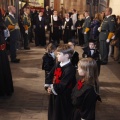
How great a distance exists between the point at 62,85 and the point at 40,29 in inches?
345

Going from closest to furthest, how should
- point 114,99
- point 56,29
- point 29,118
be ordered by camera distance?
point 29,118 < point 114,99 < point 56,29

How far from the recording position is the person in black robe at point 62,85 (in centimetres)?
322

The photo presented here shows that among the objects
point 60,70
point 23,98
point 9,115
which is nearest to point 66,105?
point 60,70

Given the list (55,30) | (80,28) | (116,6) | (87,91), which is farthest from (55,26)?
(87,91)

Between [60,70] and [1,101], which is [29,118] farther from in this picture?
[60,70]

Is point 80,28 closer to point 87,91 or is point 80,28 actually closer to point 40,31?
point 40,31

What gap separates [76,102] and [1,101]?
7.64 ft

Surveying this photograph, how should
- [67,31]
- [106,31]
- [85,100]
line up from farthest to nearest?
1. [67,31]
2. [106,31]
3. [85,100]

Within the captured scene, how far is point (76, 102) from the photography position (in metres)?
2.92

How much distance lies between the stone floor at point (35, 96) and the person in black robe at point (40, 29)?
157 inches

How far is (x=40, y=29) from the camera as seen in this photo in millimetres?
11758

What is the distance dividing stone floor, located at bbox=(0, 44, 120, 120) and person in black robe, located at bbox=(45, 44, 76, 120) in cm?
91

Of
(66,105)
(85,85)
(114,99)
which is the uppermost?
(85,85)

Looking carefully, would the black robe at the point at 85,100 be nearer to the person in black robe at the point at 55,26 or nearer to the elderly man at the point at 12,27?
the elderly man at the point at 12,27
